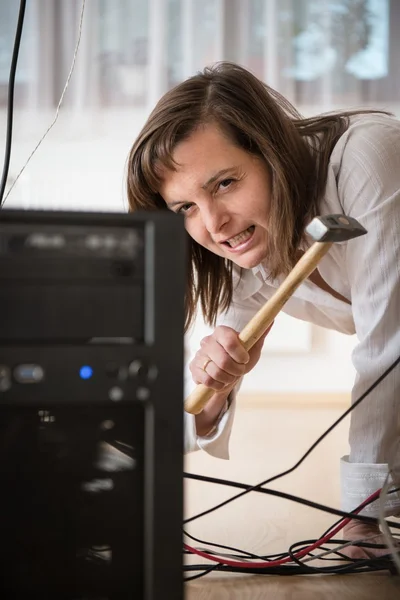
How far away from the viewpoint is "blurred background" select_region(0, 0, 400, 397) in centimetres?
261

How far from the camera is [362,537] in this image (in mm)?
852

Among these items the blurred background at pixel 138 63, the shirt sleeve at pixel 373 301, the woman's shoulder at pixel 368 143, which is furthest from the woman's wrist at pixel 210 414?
the blurred background at pixel 138 63

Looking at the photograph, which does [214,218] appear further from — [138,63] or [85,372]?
[138,63]

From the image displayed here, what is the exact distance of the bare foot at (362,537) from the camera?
78 centimetres

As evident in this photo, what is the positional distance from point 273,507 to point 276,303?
1.44 feet

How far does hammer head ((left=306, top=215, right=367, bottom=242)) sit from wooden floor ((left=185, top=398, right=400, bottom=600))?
12.5 inches

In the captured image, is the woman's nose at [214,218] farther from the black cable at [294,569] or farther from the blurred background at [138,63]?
the blurred background at [138,63]

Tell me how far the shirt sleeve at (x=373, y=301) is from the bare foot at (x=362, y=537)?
1.1 inches

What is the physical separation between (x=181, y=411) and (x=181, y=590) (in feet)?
0.34

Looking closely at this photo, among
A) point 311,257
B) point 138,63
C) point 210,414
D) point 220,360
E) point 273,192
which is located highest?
point 138,63

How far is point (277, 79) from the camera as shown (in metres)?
2.64

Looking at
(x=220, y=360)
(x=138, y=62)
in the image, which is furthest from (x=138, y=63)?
(x=220, y=360)

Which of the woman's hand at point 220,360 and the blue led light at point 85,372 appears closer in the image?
the blue led light at point 85,372

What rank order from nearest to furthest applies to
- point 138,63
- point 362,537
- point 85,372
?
point 85,372
point 362,537
point 138,63
